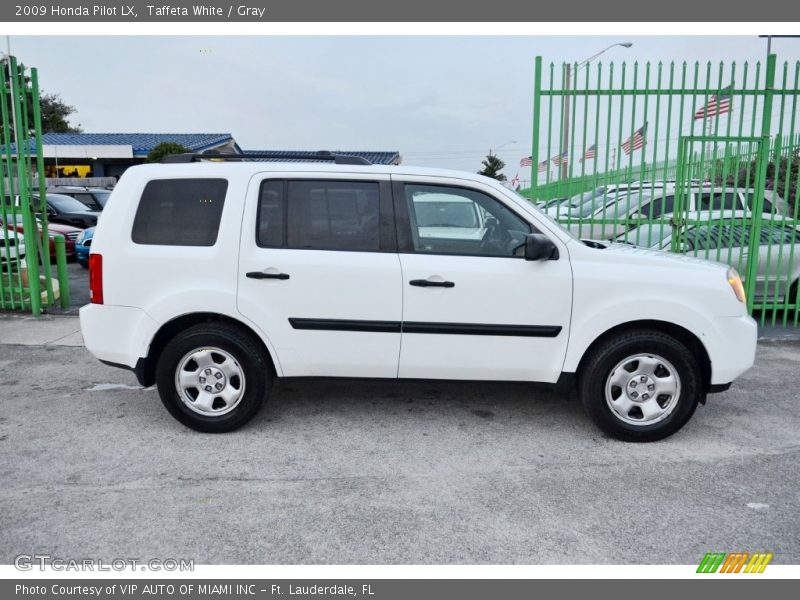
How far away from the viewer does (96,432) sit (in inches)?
183

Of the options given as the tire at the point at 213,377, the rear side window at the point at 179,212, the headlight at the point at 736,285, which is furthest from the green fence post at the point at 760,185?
the rear side window at the point at 179,212

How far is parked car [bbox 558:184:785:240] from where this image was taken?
7.48 metres

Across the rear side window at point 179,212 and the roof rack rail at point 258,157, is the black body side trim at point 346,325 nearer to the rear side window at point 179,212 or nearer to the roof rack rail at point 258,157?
the rear side window at point 179,212

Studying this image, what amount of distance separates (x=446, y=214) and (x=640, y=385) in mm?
1724

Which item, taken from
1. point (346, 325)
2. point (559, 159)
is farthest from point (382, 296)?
point (559, 159)

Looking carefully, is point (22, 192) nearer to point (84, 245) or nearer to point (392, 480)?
point (84, 245)

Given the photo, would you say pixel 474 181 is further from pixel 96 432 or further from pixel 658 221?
pixel 658 221

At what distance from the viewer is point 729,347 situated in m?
4.41

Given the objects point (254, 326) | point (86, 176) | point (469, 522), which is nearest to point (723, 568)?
point (469, 522)

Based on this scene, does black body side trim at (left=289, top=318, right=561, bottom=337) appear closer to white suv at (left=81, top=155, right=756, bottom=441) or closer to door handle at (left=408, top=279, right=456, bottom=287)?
white suv at (left=81, top=155, right=756, bottom=441)

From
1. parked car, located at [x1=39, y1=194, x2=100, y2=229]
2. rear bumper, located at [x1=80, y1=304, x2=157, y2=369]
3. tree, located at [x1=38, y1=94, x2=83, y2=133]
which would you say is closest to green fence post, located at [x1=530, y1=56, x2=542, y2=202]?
rear bumper, located at [x1=80, y1=304, x2=157, y2=369]

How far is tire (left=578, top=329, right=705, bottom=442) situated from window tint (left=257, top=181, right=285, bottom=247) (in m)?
2.26

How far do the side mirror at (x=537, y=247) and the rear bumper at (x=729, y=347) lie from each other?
3.96ft

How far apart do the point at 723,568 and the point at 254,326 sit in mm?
3014
